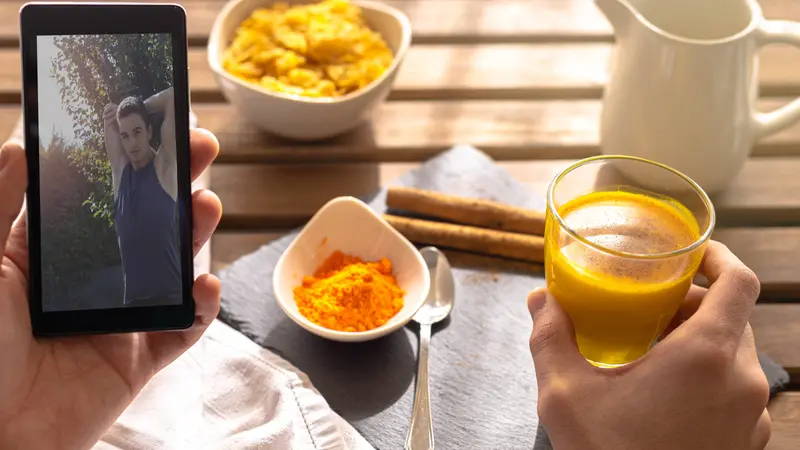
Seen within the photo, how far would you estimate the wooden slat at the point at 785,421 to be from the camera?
102cm

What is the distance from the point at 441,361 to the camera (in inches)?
43.3

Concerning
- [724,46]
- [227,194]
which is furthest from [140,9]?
[724,46]

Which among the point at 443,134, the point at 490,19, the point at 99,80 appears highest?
the point at 99,80

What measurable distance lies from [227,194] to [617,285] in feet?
2.27

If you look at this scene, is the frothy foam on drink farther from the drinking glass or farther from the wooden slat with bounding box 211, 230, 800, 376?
the wooden slat with bounding box 211, 230, 800, 376

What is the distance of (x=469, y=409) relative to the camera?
1.04 meters

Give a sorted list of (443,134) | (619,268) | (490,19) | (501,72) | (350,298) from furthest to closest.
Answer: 1. (490,19)
2. (501,72)
3. (443,134)
4. (350,298)
5. (619,268)

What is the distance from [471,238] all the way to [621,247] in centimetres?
37

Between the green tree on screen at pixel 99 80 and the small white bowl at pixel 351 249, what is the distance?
291 millimetres

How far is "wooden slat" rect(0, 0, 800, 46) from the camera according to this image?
1.66 metres

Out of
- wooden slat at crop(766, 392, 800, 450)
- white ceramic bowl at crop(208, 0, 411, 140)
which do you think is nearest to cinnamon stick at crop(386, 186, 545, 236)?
white ceramic bowl at crop(208, 0, 411, 140)

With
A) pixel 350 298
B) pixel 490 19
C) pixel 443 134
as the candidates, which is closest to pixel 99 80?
pixel 350 298

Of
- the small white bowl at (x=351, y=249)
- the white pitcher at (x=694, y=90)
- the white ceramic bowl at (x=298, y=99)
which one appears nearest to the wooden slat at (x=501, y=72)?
the white ceramic bowl at (x=298, y=99)

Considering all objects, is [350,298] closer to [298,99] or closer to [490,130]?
[298,99]
